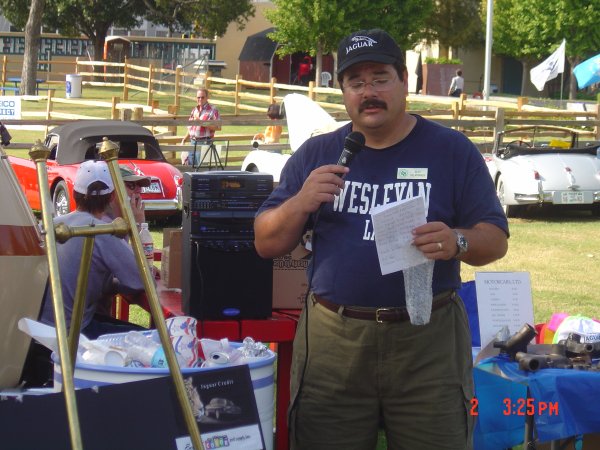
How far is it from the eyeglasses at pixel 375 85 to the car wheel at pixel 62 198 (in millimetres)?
9424

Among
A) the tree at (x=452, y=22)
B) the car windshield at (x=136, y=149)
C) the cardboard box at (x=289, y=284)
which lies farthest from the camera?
the tree at (x=452, y=22)

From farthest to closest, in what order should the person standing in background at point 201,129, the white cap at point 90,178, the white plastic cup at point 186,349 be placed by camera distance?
1. the person standing in background at point 201,129
2. the white cap at point 90,178
3. the white plastic cup at point 186,349

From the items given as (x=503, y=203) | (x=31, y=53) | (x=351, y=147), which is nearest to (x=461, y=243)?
(x=351, y=147)

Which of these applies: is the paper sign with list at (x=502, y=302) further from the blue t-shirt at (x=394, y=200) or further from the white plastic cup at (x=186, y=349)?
the white plastic cup at (x=186, y=349)

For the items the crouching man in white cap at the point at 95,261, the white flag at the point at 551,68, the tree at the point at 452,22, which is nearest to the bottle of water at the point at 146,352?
the crouching man in white cap at the point at 95,261

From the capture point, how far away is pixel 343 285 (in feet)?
11.3

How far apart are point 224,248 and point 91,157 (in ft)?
27.9

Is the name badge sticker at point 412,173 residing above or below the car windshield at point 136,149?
above

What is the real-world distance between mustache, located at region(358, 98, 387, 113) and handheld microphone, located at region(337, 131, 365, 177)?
0.14 metres

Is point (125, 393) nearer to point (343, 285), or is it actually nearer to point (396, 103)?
point (343, 285)

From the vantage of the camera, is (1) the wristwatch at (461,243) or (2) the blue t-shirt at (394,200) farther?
(2) the blue t-shirt at (394,200)

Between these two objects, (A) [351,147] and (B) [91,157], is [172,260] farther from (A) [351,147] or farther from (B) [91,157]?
(B) [91,157]

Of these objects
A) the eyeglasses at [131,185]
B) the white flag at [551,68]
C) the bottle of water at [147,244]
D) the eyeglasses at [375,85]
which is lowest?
the bottle of water at [147,244]

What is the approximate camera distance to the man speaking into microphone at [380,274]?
3.42 metres
